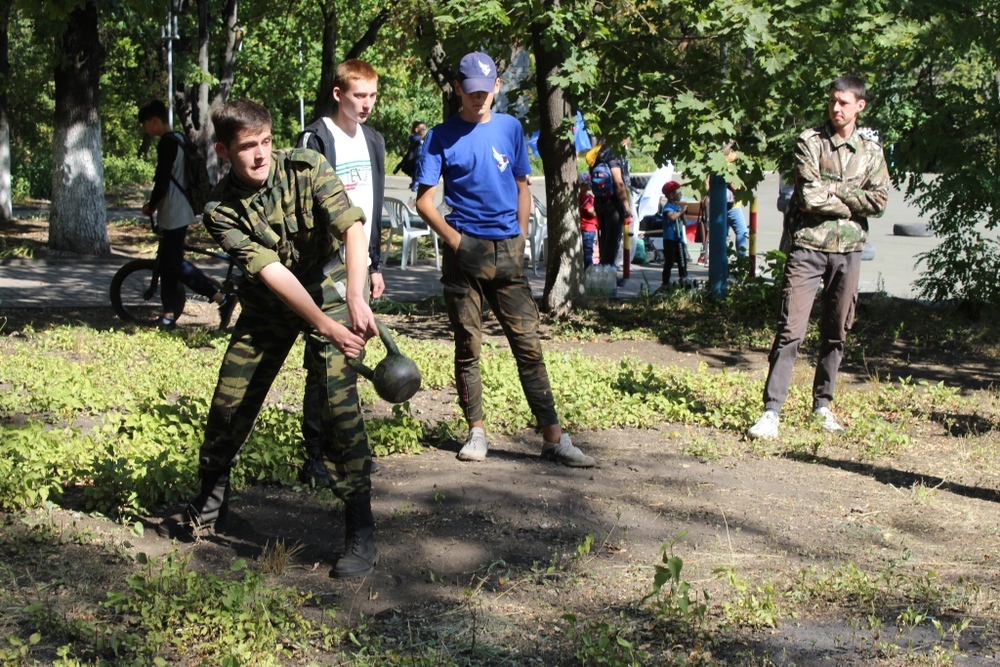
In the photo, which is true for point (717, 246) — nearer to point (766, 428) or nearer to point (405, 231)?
point (766, 428)

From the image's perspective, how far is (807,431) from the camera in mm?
6812

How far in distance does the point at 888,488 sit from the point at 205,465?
345 cm

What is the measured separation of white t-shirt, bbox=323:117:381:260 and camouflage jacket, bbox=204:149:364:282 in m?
1.13

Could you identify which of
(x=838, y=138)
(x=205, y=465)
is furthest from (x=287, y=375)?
(x=838, y=138)

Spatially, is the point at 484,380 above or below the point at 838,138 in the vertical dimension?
below

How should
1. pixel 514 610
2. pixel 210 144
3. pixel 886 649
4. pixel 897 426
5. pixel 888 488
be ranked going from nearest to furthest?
pixel 886 649, pixel 514 610, pixel 888 488, pixel 897 426, pixel 210 144

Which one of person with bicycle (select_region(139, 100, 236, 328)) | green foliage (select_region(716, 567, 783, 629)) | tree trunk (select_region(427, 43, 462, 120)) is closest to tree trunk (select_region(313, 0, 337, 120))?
tree trunk (select_region(427, 43, 462, 120))

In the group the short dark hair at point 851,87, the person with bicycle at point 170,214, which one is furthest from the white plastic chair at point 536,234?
the short dark hair at point 851,87

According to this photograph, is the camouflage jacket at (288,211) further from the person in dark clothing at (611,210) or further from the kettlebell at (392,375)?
the person in dark clothing at (611,210)

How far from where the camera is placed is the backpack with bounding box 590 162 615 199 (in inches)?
527

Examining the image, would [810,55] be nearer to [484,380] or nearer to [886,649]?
[484,380]

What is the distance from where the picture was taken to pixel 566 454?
6059mm

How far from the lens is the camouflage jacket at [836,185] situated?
6.50 m

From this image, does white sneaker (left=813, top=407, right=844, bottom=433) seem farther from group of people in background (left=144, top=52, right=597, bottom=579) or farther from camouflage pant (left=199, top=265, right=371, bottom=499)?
camouflage pant (left=199, top=265, right=371, bottom=499)
